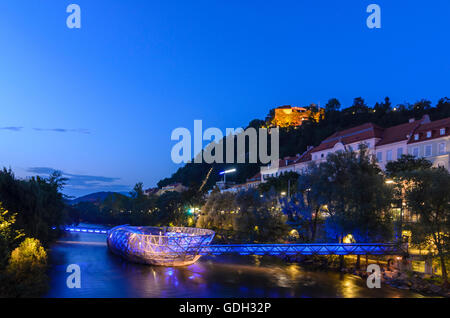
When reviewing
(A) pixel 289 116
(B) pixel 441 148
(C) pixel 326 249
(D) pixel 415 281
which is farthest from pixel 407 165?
(A) pixel 289 116

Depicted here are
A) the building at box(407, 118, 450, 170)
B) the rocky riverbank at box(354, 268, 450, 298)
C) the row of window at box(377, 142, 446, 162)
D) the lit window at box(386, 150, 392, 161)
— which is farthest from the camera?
the lit window at box(386, 150, 392, 161)

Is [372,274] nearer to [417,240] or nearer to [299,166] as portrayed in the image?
[417,240]

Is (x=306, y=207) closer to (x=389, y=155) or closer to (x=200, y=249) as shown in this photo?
(x=200, y=249)

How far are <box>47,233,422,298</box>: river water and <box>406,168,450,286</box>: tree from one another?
11.9ft

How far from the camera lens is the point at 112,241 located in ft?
152

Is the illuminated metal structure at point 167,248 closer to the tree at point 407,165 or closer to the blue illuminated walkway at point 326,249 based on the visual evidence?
the blue illuminated walkway at point 326,249

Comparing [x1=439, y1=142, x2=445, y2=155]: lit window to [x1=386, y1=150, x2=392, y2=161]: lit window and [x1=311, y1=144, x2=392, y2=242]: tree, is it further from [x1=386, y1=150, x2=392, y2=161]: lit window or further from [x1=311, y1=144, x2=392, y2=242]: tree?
[x1=311, y1=144, x2=392, y2=242]: tree

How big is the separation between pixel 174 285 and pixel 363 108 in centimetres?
10033

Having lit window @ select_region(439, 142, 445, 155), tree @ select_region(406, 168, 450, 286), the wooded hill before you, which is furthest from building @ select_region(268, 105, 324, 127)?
tree @ select_region(406, 168, 450, 286)

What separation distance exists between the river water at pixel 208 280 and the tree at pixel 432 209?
3.63m

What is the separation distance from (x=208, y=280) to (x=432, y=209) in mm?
16864

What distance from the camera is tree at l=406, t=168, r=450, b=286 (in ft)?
87.7

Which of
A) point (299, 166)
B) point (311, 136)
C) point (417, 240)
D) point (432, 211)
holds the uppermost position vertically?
point (311, 136)
